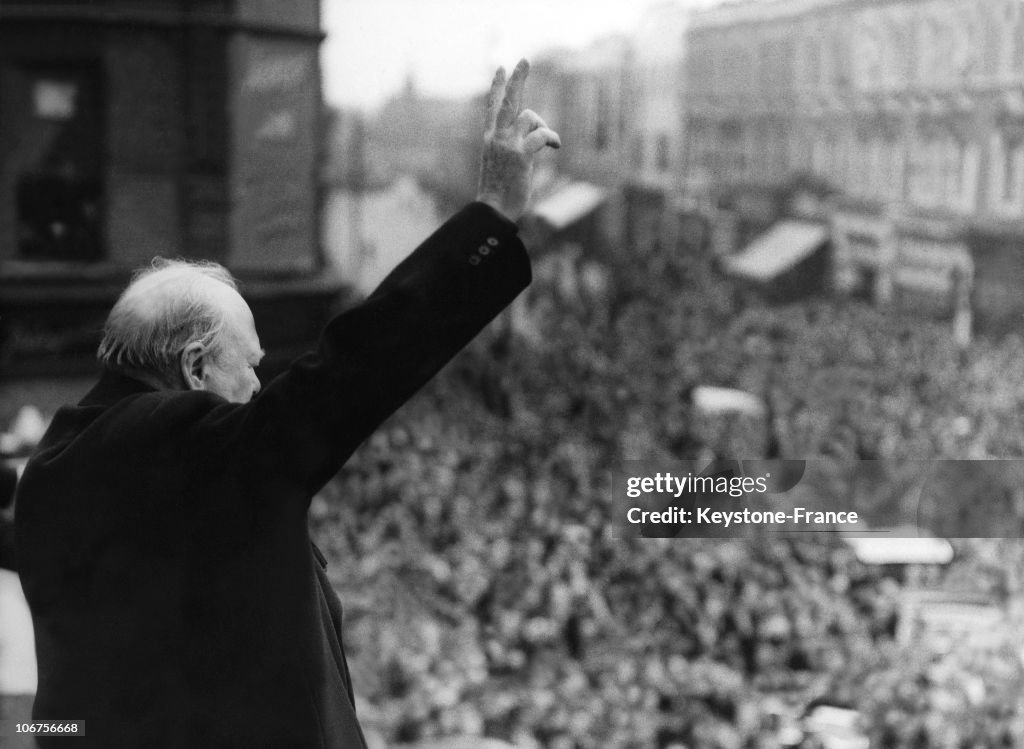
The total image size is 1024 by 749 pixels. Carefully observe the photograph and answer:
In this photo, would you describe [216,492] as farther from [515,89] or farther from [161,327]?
[515,89]

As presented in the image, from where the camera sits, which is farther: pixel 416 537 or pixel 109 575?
pixel 416 537

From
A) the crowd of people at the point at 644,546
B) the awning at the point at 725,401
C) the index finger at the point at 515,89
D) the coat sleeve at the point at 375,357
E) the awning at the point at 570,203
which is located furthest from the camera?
the awning at the point at 570,203

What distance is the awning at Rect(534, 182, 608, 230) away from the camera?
3.58 m

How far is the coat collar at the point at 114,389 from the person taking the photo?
1.19m

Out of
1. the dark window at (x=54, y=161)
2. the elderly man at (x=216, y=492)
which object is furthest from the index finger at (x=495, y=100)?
the dark window at (x=54, y=161)

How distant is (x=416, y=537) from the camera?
11.7 feet

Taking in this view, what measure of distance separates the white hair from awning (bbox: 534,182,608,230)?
2446 mm

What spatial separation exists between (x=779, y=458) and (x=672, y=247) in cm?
66

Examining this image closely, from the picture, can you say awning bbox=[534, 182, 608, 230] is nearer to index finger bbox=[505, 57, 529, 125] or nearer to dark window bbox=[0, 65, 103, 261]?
dark window bbox=[0, 65, 103, 261]

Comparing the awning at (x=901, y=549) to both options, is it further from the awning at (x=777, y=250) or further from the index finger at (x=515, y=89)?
the index finger at (x=515, y=89)

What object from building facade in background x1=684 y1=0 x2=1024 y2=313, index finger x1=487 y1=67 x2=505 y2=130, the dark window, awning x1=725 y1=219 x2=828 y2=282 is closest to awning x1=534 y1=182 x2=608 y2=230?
building facade in background x1=684 y1=0 x2=1024 y2=313

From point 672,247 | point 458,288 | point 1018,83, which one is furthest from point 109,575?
point 1018,83

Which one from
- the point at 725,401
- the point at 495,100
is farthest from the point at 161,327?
the point at 725,401

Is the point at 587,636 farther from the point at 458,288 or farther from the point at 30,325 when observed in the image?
the point at 458,288
